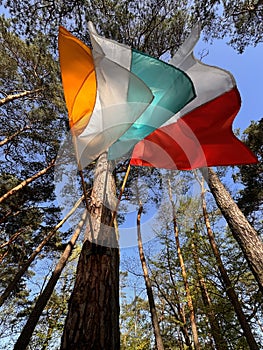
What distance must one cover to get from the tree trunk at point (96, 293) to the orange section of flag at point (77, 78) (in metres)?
0.76

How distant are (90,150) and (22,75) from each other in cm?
521

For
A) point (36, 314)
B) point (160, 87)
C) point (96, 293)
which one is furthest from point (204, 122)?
point (36, 314)

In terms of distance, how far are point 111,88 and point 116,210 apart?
1047mm

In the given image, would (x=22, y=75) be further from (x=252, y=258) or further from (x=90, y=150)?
(x=252, y=258)

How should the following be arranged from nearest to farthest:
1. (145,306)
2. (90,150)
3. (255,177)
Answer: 1. (90,150)
2. (255,177)
3. (145,306)

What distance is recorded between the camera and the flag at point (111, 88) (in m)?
1.43

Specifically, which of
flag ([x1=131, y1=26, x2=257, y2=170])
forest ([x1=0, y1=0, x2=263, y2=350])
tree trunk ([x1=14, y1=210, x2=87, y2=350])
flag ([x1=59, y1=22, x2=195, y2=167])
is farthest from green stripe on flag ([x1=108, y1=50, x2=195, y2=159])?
tree trunk ([x1=14, y1=210, x2=87, y2=350])

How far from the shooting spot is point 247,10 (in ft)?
14.6

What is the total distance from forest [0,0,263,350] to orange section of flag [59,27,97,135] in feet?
0.84

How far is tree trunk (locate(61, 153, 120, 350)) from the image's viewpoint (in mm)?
1236

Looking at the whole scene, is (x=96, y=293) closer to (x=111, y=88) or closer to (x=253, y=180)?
(x=111, y=88)

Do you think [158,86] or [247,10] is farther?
[247,10]

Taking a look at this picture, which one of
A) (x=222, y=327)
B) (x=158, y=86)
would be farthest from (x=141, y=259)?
(x=158, y=86)

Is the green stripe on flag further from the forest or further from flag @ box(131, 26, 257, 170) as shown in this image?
the forest
